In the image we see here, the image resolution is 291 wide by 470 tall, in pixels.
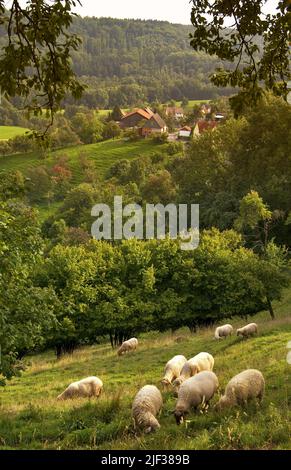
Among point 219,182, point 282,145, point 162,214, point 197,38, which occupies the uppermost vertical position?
point 197,38

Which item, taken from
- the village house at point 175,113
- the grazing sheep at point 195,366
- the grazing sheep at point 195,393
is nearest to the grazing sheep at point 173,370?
the grazing sheep at point 195,366

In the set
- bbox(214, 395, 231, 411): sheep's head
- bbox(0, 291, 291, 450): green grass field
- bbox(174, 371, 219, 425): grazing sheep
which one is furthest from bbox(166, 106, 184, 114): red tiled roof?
bbox(214, 395, 231, 411): sheep's head

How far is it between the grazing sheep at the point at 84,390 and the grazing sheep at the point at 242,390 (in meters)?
6.94

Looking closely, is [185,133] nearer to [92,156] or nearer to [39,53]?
[92,156]

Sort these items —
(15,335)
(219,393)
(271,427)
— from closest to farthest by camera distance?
1. (271,427)
2. (219,393)
3. (15,335)

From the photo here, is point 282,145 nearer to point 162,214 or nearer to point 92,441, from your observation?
point 162,214

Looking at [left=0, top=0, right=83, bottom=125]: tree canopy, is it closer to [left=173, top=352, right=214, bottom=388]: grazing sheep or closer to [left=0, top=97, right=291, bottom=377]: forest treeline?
[left=0, top=97, right=291, bottom=377]: forest treeline

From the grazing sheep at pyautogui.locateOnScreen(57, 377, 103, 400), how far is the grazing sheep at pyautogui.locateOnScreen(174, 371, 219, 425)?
19.6 feet

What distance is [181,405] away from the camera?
37.7 feet

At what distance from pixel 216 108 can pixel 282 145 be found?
10371cm

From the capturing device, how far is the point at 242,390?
38.0ft

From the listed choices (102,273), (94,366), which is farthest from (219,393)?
(102,273)

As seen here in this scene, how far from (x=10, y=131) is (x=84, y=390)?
6054 inches

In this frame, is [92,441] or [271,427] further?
[92,441]
